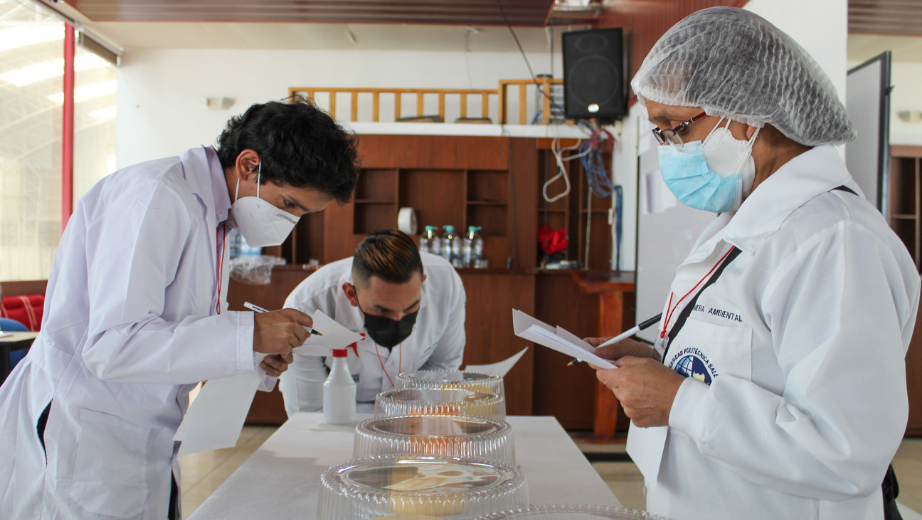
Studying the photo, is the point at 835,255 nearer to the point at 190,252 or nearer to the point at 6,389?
the point at 190,252

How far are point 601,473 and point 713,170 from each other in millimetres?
2611

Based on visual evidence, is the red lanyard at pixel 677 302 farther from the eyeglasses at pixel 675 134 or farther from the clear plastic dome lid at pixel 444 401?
the clear plastic dome lid at pixel 444 401

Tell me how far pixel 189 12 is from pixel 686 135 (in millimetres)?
4812

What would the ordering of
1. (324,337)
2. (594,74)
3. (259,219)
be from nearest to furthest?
(324,337) → (259,219) → (594,74)

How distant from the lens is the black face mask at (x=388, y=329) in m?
1.79

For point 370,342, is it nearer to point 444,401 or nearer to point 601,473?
point 444,401

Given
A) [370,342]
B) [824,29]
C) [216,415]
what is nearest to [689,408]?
[216,415]

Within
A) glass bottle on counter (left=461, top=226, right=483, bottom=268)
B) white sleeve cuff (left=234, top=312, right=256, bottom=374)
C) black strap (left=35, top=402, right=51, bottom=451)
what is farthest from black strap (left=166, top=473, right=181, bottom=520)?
glass bottle on counter (left=461, top=226, right=483, bottom=268)

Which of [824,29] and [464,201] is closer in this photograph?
[824,29]

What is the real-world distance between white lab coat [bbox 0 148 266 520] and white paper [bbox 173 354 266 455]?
7 centimetres

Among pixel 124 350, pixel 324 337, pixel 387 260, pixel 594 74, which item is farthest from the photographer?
pixel 594 74

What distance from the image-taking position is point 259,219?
4.27ft

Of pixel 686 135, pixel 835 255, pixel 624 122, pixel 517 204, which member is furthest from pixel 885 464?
pixel 517 204

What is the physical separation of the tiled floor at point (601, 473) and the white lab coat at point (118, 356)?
169 cm
